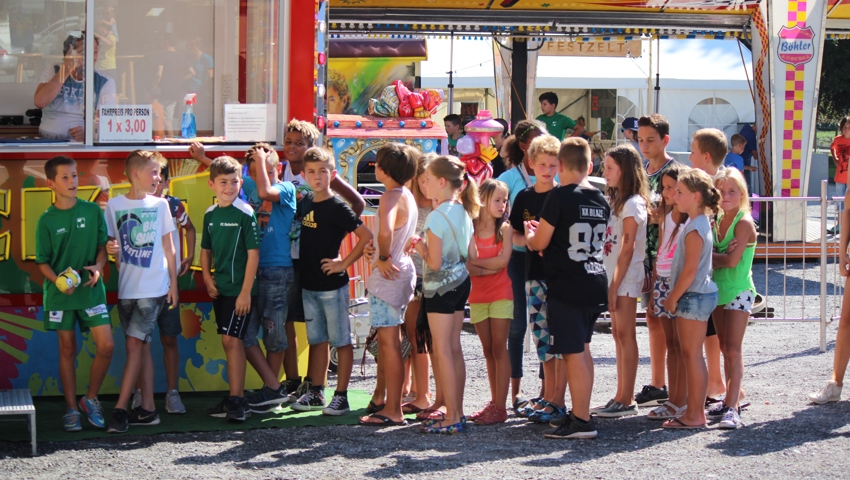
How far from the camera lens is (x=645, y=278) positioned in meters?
6.15

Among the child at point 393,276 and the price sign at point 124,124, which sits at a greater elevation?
the price sign at point 124,124

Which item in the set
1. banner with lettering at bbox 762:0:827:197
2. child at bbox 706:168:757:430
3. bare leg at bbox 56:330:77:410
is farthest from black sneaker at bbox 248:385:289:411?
banner with lettering at bbox 762:0:827:197

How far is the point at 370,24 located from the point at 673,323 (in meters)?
10.2

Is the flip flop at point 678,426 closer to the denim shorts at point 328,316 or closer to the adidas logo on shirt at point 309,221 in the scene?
the denim shorts at point 328,316

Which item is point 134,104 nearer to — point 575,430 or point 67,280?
point 67,280

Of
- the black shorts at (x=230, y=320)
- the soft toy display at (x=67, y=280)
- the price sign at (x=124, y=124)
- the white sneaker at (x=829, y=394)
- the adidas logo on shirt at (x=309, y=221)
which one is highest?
the price sign at (x=124, y=124)

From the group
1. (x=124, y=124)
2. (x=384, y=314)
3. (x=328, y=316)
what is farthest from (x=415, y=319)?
(x=124, y=124)

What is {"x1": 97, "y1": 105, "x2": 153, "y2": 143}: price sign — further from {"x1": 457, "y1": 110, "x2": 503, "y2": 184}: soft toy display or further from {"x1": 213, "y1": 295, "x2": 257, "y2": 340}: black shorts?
{"x1": 457, "y1": 110, "x2": 503, "y2": 184}: soft toy display

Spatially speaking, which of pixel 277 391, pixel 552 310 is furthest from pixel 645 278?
pixel 277 391

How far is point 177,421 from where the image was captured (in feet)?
19.4

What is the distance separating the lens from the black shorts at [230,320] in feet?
19.3

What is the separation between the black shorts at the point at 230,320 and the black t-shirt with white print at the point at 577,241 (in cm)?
188

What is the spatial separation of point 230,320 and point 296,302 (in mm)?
506

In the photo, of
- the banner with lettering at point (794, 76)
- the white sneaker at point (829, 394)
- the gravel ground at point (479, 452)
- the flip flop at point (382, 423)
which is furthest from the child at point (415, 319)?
the banner with lettering at point (794, 76)
